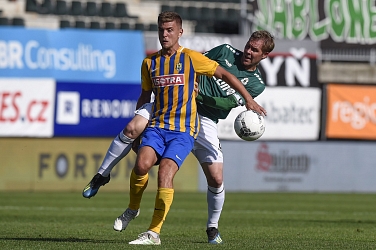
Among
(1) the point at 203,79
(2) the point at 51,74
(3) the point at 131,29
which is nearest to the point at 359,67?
(3) the point at 131,29

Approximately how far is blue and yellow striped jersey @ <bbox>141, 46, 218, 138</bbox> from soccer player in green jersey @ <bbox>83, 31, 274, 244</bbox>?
22 centimetres

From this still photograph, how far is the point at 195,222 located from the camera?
41.1 feet

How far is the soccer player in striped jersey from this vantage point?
308 inches

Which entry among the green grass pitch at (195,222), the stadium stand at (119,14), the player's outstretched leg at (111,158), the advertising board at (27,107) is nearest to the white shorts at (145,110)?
the player's outstretched leg at (111,158)

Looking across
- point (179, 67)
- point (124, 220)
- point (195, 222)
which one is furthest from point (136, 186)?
point (195, 222)

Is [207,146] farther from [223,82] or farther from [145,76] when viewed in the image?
[145,76]

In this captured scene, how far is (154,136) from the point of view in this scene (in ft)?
26.1

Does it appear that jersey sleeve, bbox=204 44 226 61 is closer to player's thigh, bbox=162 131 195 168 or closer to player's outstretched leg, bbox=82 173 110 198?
player's thigh, bbox=162 131 195 168

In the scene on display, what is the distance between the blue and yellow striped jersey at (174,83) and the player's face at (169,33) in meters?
0.17

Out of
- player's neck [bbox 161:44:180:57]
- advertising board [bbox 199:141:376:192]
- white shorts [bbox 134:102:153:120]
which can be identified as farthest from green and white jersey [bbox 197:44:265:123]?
advertising board [bbox 199:141:376:192]

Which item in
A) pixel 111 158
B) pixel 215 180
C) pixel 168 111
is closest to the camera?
pixel 168 111

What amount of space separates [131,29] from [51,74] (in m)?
3.45

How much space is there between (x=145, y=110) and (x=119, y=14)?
16.2 m

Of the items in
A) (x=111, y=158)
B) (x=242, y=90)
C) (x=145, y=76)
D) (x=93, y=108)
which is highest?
(x=145, y=76)
